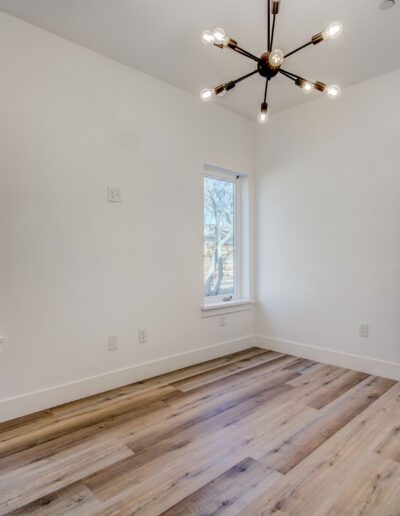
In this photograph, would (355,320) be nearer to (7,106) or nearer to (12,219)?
(12,219)

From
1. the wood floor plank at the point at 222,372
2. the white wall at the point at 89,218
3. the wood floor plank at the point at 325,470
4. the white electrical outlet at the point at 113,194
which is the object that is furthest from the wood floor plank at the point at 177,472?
the white electrical outlet at the point at 113,194

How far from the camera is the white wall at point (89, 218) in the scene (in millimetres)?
2270

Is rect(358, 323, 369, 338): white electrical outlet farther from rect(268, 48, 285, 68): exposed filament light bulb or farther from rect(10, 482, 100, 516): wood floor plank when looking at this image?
rect(10, 482, 100, 516): wood floor plank

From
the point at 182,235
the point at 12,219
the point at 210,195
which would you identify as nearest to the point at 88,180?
the point at 12,219

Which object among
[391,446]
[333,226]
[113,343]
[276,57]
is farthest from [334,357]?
[276,57]

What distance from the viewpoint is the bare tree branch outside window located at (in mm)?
3666

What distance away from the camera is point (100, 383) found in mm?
2662

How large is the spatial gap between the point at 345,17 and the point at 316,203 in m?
1.59

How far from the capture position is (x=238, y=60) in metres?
2.74

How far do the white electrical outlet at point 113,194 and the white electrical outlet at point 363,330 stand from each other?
2.43 meters

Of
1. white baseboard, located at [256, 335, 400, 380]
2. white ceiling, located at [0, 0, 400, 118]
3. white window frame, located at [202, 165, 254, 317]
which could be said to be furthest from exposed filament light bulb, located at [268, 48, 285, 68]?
white baseboard, located at [256, 335, 400, 380]

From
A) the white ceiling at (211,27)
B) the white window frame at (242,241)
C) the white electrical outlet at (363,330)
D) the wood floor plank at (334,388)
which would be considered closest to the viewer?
the white ceiling at (211,27)

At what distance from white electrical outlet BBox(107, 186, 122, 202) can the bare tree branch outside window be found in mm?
1118

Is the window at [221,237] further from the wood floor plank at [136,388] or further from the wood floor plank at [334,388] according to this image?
the wood floor plank at [334,388]
